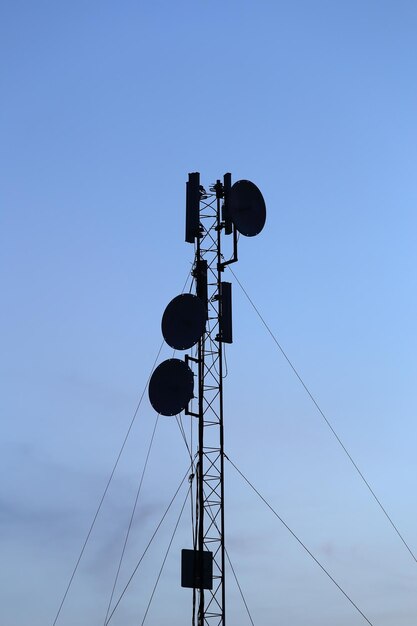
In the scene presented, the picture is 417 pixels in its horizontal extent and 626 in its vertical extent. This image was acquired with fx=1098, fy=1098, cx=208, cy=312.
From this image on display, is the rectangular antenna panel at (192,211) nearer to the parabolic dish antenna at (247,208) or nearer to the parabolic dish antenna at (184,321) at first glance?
the parabolic dish antenna at (247,208)

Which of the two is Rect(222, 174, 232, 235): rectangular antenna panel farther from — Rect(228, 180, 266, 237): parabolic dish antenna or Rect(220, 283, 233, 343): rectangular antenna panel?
Rect(220, 283, 233, 343): rectangular antenna panel

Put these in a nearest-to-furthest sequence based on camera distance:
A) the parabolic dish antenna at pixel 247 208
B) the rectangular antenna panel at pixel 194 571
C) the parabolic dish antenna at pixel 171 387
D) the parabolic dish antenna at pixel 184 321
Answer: the rectangular antenna panel at pixel 194 571
the parabolic dish antenna at pixel 171 387
the parabolic dish antenna at pixel 184 321
the parabolic dish antenna at pixel 247 208

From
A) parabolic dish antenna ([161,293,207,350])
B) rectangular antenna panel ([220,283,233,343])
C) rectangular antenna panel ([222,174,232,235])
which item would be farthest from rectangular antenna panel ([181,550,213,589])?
rectangular antenna panel ([222,174,232,235])

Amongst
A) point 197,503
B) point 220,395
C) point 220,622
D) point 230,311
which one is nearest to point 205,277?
point 230,311

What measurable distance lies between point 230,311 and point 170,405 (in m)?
3.18

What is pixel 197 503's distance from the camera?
29109 mm

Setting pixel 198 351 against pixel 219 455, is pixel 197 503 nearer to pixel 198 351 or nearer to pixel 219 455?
pixel 219 455

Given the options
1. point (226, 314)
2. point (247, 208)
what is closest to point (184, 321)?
point (226, 314)

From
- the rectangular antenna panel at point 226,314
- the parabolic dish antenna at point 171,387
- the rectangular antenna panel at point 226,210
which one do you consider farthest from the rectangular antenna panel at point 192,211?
the parabolic dish antenna at point 171,387

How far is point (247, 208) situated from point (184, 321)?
3909 mm

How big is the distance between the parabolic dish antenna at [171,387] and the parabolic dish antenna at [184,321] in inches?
23.3

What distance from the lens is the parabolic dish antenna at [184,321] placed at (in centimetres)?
2980

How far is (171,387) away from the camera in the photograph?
97.8ft

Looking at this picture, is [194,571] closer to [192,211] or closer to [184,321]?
[184,321]
